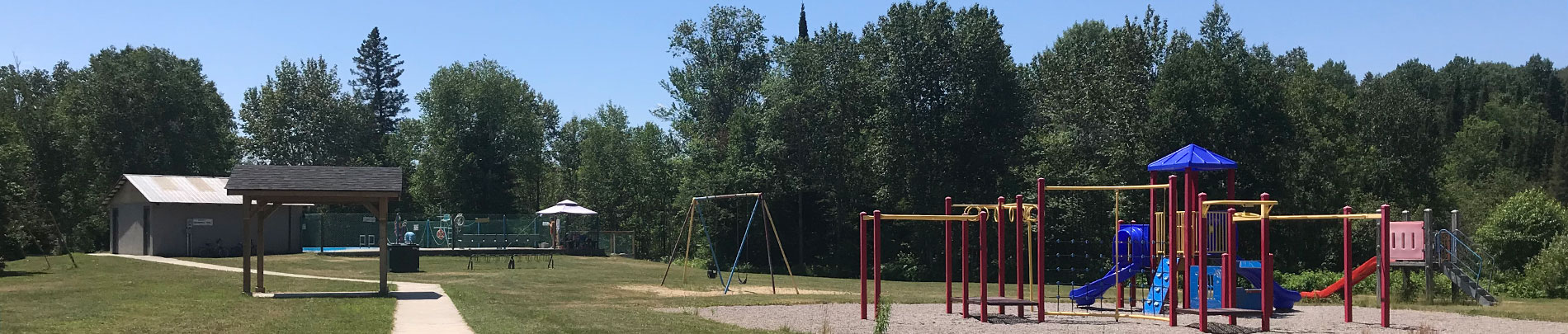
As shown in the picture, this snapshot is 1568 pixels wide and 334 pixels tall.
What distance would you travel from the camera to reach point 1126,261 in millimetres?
23531

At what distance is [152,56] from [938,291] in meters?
52.8

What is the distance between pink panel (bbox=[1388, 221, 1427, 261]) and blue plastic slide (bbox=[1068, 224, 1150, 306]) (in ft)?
13.8

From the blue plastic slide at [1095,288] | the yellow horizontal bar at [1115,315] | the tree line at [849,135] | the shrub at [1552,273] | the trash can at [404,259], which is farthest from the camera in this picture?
the tree line at [849,135]

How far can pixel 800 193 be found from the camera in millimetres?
48500

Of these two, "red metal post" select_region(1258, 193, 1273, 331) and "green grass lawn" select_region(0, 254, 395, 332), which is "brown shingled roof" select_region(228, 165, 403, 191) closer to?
"green grass lawn" select_region(0, 254, 395, 332)

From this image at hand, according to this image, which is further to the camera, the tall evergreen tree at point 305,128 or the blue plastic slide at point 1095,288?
the tall evergreen tree at point 305,128

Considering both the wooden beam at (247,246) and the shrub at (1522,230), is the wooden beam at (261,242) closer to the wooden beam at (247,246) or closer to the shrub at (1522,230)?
the wooden beam at (247,246)

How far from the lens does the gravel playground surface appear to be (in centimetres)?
1844

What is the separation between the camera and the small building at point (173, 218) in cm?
4350

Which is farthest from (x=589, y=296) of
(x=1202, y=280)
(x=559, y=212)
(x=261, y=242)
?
(x=559, y=212)

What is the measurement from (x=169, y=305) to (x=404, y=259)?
15.5 meters

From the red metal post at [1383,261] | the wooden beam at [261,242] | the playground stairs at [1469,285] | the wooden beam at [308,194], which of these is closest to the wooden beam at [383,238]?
the wooden beam at [308,194]

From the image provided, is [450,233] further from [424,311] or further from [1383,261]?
[1383,261]

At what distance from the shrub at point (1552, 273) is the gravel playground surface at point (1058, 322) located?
29.4 ft
